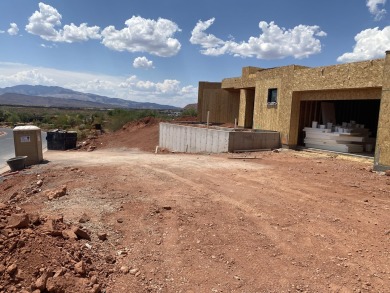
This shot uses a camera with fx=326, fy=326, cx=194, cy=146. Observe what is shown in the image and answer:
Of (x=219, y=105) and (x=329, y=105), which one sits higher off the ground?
(x=329, y=105)

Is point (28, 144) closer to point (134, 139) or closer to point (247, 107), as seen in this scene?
point (247, 107)

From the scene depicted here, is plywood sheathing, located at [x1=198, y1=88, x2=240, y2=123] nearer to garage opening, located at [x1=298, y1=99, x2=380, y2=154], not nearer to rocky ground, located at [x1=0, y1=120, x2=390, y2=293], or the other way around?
garage opening, located at [x1=298, y1=99, x2=380, y2=154]

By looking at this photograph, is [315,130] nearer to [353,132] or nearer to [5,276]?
[353,132]

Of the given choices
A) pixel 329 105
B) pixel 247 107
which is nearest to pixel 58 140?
pixel 247 107

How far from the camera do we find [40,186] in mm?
8562

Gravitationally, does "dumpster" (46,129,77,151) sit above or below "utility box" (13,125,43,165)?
below

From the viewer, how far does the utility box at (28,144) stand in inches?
487

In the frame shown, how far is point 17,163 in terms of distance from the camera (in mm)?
11812

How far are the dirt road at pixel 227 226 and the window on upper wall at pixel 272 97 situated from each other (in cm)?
973

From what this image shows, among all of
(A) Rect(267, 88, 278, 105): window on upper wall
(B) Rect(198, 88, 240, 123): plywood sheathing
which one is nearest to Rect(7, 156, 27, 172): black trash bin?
(A) Rect(267, 88, 278, 105): window on upper wall

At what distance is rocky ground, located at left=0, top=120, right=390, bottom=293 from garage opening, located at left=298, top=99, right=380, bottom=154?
259 inches

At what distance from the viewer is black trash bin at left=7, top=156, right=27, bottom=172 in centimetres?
1173

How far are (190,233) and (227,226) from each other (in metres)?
0.75

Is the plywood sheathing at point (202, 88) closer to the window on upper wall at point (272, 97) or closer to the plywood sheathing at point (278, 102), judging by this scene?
the plywood sheathing at point (278, 102)
